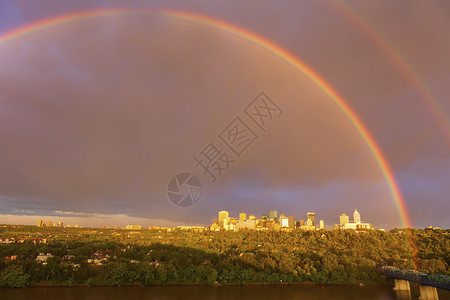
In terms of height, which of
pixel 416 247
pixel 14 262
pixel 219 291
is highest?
pixel 416 247

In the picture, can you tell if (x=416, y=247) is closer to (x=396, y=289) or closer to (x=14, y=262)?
(x=396, y=289)

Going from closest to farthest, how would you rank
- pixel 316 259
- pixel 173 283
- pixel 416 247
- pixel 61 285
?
pixel 61 285 → pixel 173 283 → pixel 316 259 → pixel 416 247

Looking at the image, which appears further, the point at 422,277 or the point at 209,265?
the point at 209,265

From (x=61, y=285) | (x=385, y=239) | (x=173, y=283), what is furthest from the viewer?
(x=385, y=239)

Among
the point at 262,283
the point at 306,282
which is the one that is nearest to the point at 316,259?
the point at 306,282

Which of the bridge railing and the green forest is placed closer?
the bridge railing

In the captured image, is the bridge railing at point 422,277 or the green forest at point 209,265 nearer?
the bridge railing at point 422,277

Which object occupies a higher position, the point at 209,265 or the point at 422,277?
the point at 422,277

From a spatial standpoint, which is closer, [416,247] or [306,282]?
[306,282]

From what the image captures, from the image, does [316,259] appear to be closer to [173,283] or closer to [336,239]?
[336,239]

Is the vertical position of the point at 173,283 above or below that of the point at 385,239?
below

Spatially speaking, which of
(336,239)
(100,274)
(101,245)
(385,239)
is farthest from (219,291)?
(385,239)
